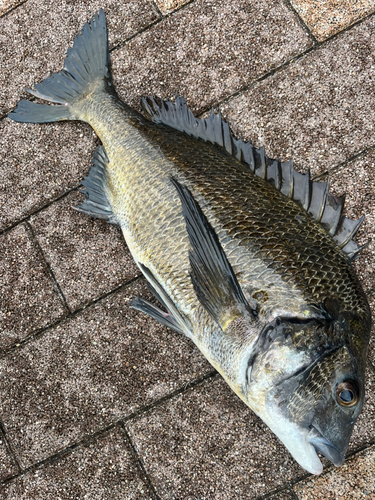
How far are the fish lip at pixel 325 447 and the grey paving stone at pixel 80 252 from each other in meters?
1.57

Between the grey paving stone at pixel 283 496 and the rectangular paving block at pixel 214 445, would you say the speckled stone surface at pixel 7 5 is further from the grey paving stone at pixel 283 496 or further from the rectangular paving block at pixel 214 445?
the grey paving stone at pixel 283 496

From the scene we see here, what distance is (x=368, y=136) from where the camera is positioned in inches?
109

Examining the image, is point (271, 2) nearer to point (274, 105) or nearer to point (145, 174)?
point (274, 105)

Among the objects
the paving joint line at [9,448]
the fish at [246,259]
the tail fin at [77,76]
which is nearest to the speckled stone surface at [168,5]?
the tail fin at [77,76]

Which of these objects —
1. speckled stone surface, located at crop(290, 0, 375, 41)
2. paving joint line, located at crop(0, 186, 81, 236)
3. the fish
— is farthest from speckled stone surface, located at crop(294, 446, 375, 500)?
speckled stone surface, located at crop(290, 0, 375, 41)

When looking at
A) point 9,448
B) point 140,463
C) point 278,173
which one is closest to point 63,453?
point 9,448

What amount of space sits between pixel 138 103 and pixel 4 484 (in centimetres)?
293

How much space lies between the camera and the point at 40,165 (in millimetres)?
3166

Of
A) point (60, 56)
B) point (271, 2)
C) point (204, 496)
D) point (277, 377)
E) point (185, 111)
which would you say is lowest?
point (204, 496)

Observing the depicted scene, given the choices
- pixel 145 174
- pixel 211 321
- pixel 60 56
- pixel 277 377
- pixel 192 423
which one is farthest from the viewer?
pixel 60 56

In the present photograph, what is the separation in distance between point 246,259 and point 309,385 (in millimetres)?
656

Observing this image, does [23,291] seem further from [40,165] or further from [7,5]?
[7,5]

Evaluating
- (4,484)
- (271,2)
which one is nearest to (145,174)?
(271,2)

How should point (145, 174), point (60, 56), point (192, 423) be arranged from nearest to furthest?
point (145, 174) < point (192, 423) < point (60, 56)
